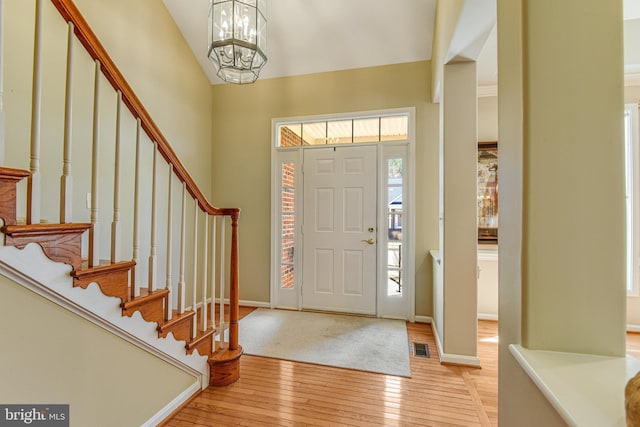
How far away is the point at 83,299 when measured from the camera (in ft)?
4.15

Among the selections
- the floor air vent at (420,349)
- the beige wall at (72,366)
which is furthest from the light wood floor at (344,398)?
the beige wall at (72,366)

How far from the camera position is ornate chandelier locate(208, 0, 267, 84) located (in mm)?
2162

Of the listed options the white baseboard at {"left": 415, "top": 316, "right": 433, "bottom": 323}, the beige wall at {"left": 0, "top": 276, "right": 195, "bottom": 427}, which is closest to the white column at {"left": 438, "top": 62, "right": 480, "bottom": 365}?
the white baseboard at {"left": 415, "top": 316, "right": 433, "bottom": 323}

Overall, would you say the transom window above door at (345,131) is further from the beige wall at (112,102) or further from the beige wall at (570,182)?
the beige wall at (570,182)

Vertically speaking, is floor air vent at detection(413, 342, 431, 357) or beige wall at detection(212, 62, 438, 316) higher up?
beige wall at detection(212, 62, 438, 316)

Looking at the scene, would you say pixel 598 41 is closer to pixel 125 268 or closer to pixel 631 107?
pixel 125 268

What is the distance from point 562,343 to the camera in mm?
852

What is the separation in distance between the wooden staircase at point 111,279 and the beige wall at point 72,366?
5.8 inches

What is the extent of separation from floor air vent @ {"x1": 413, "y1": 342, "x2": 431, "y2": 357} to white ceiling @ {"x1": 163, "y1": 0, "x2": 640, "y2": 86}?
9.79 ft

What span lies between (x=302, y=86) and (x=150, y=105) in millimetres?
1777

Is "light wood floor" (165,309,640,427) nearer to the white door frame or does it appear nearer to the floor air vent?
the floor air vent

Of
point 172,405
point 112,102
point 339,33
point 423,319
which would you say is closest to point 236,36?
point 112,102

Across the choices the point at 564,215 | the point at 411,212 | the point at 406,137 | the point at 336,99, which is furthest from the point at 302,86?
the point at 564,215

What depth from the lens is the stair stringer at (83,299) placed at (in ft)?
3.46
